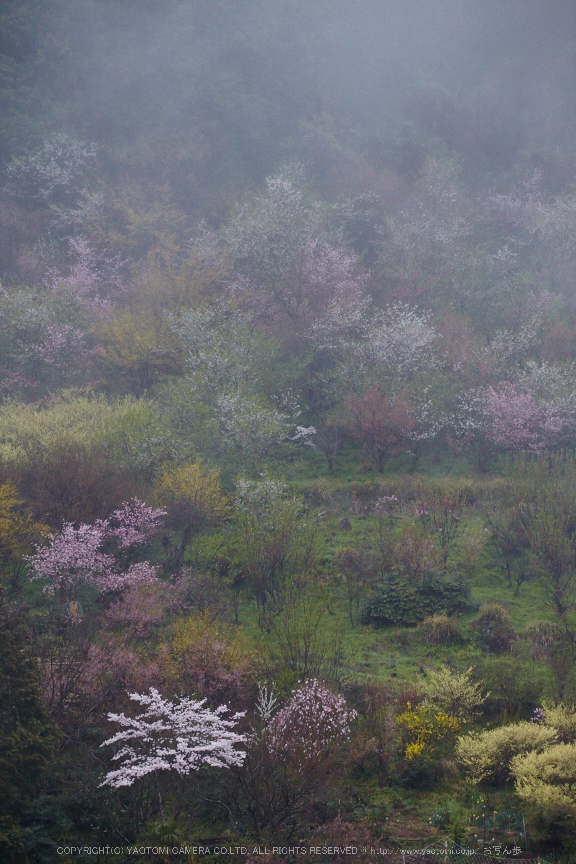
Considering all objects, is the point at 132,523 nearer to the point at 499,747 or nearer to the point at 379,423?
the point at 499,747

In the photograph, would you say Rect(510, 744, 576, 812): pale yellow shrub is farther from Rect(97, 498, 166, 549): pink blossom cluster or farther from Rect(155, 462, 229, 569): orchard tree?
Rect(155, 462, 229, 569): orchard tree

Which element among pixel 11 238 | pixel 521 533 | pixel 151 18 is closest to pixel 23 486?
pixel 521 533

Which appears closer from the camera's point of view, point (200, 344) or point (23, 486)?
point (23, 486)

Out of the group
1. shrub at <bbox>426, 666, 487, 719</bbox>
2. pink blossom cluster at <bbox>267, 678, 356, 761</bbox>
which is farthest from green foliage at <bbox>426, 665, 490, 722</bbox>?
pink blossom cluster at <bbox>267, 678, 356, 761</bbox>

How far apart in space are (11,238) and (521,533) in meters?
37.2

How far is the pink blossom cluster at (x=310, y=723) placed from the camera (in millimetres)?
11812

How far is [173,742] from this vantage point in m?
12.2

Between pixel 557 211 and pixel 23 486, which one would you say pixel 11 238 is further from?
pixel 557 211

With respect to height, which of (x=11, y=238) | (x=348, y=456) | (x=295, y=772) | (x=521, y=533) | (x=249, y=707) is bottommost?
(x=295, y=772)

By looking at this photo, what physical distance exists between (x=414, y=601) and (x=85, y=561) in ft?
31.4

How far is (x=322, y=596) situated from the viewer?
772 inches

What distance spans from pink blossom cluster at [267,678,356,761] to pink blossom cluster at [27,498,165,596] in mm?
8168

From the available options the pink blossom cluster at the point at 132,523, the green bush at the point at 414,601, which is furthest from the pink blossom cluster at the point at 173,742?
the pink blossom cluster at the point at 132,523

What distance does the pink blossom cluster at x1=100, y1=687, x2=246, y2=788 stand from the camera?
440 inches
